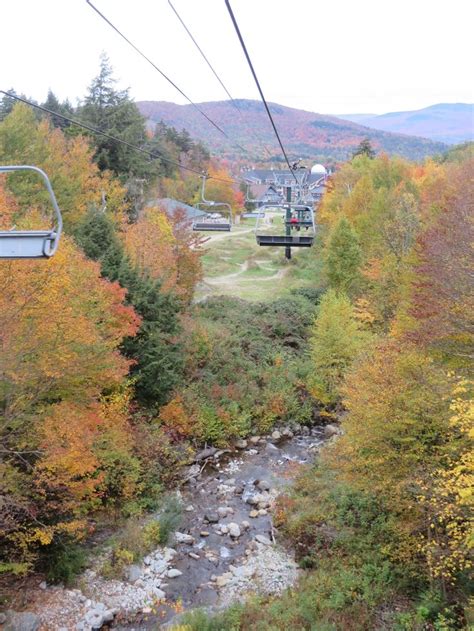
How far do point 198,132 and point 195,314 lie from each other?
16712 centimetres

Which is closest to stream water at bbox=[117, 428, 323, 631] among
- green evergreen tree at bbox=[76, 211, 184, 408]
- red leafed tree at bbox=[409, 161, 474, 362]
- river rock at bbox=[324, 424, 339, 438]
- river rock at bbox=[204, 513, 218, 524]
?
river rock at bbox=[204, 513, 218, 524]

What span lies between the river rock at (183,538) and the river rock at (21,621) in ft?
18.1

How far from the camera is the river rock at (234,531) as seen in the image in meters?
17.8

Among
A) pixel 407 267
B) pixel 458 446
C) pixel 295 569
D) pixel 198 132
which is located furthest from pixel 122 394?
pixel 198 132

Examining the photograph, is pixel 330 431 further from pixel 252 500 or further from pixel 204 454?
pixel 252 500

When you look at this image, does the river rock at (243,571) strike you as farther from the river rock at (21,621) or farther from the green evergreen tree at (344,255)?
the green evergreen tree at (344,255)

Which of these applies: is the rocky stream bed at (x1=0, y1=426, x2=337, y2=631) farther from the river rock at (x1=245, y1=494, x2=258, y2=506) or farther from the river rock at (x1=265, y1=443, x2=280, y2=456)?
the river rock at (x1=265, y1=443, x2=280, y2=456)

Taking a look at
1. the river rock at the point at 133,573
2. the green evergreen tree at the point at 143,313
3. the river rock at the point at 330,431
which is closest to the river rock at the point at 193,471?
the green evergreen tree at the point at 143,313

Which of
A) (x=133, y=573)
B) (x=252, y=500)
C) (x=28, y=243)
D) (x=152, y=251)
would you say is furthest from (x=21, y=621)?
(x=152, y=251)

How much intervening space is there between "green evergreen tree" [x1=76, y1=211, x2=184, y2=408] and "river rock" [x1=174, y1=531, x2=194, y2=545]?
21.9 ft

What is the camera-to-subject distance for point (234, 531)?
17.9 meters

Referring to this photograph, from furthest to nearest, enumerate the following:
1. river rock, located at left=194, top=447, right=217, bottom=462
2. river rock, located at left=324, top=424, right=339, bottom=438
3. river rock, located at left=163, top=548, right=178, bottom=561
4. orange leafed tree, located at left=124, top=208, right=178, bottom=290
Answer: orange leafed tree, located at left=124, top=208, right=178, bottom=290 → river rock, located at left=324, top=424, right=339, bottom=438 → river rock, located at left=194, top=447, right=217, bottom=462 → river rock, located at left=163, top=548, right=178, bottom=561

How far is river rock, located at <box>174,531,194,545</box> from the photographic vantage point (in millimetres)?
17516

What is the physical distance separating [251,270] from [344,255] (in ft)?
49.4
